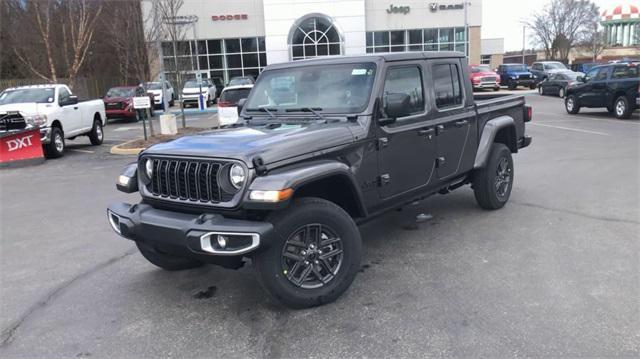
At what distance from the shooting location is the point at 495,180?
6496 millimetres

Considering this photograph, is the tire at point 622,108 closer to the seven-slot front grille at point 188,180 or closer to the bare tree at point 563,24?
the seven-slot front grille at point 188,180

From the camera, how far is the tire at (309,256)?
3748 mm

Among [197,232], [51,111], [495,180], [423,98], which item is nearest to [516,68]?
[51,111]

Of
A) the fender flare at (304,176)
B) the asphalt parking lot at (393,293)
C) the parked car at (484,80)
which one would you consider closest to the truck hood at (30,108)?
the asphalt parking lot at (393,293)

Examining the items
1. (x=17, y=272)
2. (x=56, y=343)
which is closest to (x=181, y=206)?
(x=56, y=343)

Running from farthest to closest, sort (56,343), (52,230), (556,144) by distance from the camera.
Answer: (556,144) < (52,230) < (56,343)

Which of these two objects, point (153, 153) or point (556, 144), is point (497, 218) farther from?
point (556, 144)

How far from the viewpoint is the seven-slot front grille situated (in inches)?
149

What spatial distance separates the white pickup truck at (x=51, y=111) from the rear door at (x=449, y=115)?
1092 centimetres

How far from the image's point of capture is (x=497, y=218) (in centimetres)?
633

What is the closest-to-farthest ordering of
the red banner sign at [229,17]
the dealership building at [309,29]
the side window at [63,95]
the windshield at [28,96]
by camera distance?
the windshield at [28,96]
the side window at [63,95]
the dealership building at [309,29]
the red banner sign at [229,17]

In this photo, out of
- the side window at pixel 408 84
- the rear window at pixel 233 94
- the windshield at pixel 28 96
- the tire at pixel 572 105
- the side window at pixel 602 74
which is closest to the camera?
the side window at pixel 408 84

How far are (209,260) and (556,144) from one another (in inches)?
416

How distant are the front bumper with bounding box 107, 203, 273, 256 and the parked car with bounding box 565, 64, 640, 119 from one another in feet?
52.1
